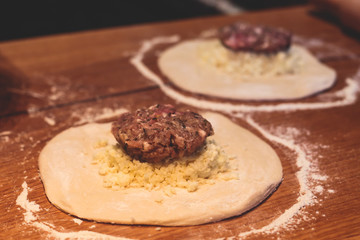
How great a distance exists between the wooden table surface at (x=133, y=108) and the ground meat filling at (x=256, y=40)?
344 millimetres

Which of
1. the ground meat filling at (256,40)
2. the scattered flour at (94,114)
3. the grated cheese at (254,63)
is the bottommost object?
the scattered flour at (94,114)

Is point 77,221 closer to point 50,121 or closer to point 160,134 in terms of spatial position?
point 160,134

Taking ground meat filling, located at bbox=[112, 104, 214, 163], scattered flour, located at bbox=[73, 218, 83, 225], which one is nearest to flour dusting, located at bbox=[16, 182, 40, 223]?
scattered flour, located at bbox=[73, 218, 83, 225]

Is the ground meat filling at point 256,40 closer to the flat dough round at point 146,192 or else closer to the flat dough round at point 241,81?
the flat dough round at point 241,81

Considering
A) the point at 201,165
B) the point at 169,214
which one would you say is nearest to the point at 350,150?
the point at 201,165

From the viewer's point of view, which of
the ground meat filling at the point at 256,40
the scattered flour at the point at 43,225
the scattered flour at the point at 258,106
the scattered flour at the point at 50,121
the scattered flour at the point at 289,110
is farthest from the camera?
A: the ground meat filling at the point at 256,40

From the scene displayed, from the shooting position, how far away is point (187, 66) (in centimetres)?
217

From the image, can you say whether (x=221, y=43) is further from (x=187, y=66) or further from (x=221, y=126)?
(x=221, y=126)

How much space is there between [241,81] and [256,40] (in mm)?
240

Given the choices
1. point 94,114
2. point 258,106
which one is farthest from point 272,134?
point 94,114

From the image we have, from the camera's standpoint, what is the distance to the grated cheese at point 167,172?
1282 millimetres

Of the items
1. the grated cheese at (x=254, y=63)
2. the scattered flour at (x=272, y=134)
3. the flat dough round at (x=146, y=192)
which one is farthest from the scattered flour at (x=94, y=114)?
the grated cheese at (x=254, y=63)

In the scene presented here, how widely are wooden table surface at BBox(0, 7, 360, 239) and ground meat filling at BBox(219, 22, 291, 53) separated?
0.34 metres

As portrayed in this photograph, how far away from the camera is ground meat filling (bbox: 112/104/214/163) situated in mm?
1274
